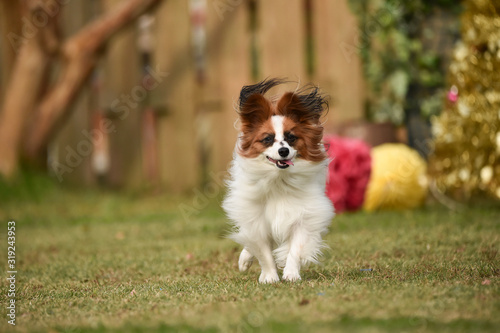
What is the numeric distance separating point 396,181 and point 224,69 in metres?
3.17

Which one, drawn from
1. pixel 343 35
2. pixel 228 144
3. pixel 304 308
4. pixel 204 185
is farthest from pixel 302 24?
pixel 304 308

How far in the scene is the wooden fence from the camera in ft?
27.9

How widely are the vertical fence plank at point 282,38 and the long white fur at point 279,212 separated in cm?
486

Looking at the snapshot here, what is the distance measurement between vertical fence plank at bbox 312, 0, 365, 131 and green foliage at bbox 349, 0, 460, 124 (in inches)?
6.2

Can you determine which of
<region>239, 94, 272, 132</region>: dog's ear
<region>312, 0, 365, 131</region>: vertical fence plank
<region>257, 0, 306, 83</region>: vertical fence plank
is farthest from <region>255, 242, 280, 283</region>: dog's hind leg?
<region>257, 0, 306, 83</region>: vertical fence plank

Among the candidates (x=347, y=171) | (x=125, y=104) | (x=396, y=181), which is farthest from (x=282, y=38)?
(x=396, y=181)

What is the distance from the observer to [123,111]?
9531 mm

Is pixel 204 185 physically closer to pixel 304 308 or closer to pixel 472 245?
pixel 472 245

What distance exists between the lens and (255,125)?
3961mm

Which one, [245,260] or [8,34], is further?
[8,34]

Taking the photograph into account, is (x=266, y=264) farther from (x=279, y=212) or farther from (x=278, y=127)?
(x=278, y=127)

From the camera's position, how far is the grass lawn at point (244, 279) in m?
2.72

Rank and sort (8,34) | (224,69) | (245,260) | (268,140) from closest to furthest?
(268,140), (245,260), (224,69), (8,34)

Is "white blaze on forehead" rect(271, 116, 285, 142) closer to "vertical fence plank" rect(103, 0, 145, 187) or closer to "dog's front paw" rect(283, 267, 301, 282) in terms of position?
"dog's front paw" rect(283, 267, 301, 282)
